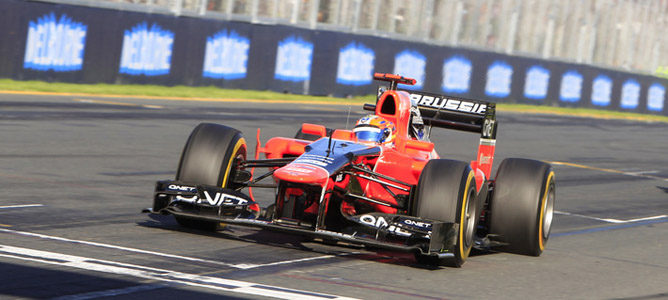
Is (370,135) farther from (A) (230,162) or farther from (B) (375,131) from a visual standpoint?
(A) (230,162)

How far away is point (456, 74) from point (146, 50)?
50.3 feet

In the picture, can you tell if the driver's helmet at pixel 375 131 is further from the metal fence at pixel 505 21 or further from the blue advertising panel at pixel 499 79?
the blue advertising panel at pixel 499 79

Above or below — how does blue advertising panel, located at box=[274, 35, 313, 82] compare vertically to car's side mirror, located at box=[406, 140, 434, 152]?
above

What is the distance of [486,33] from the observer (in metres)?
45.7

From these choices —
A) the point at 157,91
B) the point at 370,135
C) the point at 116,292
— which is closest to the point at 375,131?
the point at 370,135

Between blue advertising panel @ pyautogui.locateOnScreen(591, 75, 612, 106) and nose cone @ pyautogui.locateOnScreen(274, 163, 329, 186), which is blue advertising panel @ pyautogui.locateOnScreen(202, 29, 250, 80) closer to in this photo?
blue advertising panel @ pyautogui.locateOnScreen(591, 75, 612, 106)

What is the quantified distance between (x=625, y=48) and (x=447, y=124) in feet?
144

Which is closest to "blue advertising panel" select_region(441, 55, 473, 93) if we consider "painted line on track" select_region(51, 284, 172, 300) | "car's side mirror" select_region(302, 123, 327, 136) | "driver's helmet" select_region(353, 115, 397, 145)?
"car's side mirror" select_region(302, 123, 327, 136)

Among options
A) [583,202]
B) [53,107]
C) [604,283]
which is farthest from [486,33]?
[604,283]

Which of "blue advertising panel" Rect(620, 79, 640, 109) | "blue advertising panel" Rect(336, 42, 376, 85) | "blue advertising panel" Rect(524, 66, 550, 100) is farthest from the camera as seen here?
"blue advertising panel" Rect(620, 79, 640, 109)

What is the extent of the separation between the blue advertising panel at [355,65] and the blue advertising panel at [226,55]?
175 inches

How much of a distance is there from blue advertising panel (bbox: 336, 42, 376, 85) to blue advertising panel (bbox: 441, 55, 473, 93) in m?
4.06

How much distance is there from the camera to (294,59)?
112 ft

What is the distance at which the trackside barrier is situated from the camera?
25922mm
